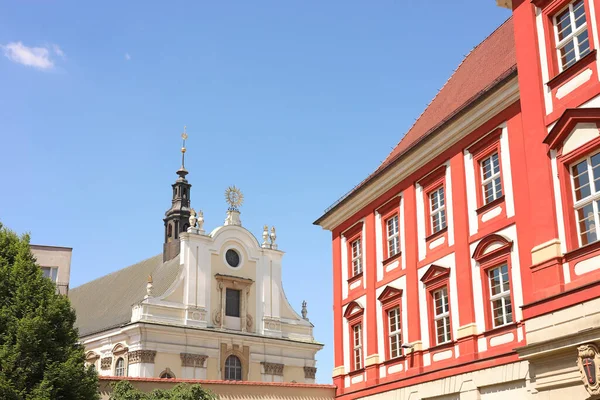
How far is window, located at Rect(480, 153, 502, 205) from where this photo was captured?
18469mm

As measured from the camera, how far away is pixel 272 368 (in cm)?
4741

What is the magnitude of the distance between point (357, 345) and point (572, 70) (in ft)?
42.0

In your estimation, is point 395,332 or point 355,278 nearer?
point 395,332

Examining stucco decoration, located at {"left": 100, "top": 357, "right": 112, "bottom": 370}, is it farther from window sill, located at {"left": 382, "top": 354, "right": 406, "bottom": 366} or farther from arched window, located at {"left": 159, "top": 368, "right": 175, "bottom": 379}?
window sill, located at {"left": 382, "top": 354, "right": 406, "bottom": 366}

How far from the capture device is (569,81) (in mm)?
14891

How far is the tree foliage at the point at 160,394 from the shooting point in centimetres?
2242

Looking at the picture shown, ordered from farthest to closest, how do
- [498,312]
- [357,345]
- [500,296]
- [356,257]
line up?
[356,257] < [357,345] < [498,312] < [500,296]

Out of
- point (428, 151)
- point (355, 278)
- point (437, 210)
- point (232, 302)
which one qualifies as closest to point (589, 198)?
point (437, 210)

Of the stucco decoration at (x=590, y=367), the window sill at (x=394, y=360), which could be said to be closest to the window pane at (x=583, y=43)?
the stucco decoration at (x=590, y=367)

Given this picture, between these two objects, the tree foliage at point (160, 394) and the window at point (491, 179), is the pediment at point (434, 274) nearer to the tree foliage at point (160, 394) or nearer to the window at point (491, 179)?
the window at point (491, 179)

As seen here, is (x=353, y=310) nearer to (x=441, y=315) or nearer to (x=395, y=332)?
(x=395, y=332)

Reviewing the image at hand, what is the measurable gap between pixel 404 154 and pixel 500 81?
4824 millimetres

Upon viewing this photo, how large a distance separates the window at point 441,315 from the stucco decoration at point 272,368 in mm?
28360

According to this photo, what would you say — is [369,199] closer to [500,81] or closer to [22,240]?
[500,81]
